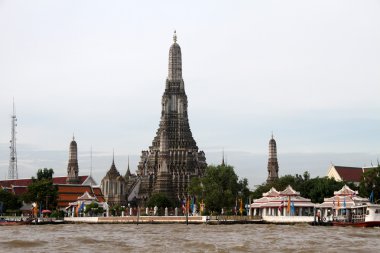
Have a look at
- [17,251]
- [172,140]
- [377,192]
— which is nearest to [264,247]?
[17,251]

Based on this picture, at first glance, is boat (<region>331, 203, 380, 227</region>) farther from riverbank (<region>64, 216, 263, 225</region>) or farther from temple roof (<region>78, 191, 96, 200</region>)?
temple roof (<region>78, 191, 96, 200</region>)

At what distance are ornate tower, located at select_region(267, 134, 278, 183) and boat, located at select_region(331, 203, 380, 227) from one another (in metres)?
43.8

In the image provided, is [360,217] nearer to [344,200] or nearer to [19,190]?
[344,200]

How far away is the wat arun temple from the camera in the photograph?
123188mm

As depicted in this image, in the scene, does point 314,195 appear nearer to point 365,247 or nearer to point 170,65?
point 170,65

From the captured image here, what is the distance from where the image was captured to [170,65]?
133 metres

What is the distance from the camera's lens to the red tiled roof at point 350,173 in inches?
4619

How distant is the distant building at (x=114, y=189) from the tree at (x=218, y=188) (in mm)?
26617

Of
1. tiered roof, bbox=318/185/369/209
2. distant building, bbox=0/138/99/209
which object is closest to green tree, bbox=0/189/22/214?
distant building, bbox=0/138/99/209

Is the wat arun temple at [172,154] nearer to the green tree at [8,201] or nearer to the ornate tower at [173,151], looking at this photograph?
the ornate tower at [173,151]

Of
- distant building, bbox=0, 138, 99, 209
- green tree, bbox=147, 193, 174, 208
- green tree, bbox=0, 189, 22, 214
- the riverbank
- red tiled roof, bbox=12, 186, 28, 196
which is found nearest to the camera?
the riverbank

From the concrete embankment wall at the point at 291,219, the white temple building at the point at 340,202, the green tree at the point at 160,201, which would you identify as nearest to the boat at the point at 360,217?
the white temple building at the point at 340,202

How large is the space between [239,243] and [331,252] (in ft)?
26.7

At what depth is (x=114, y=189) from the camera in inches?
5010
